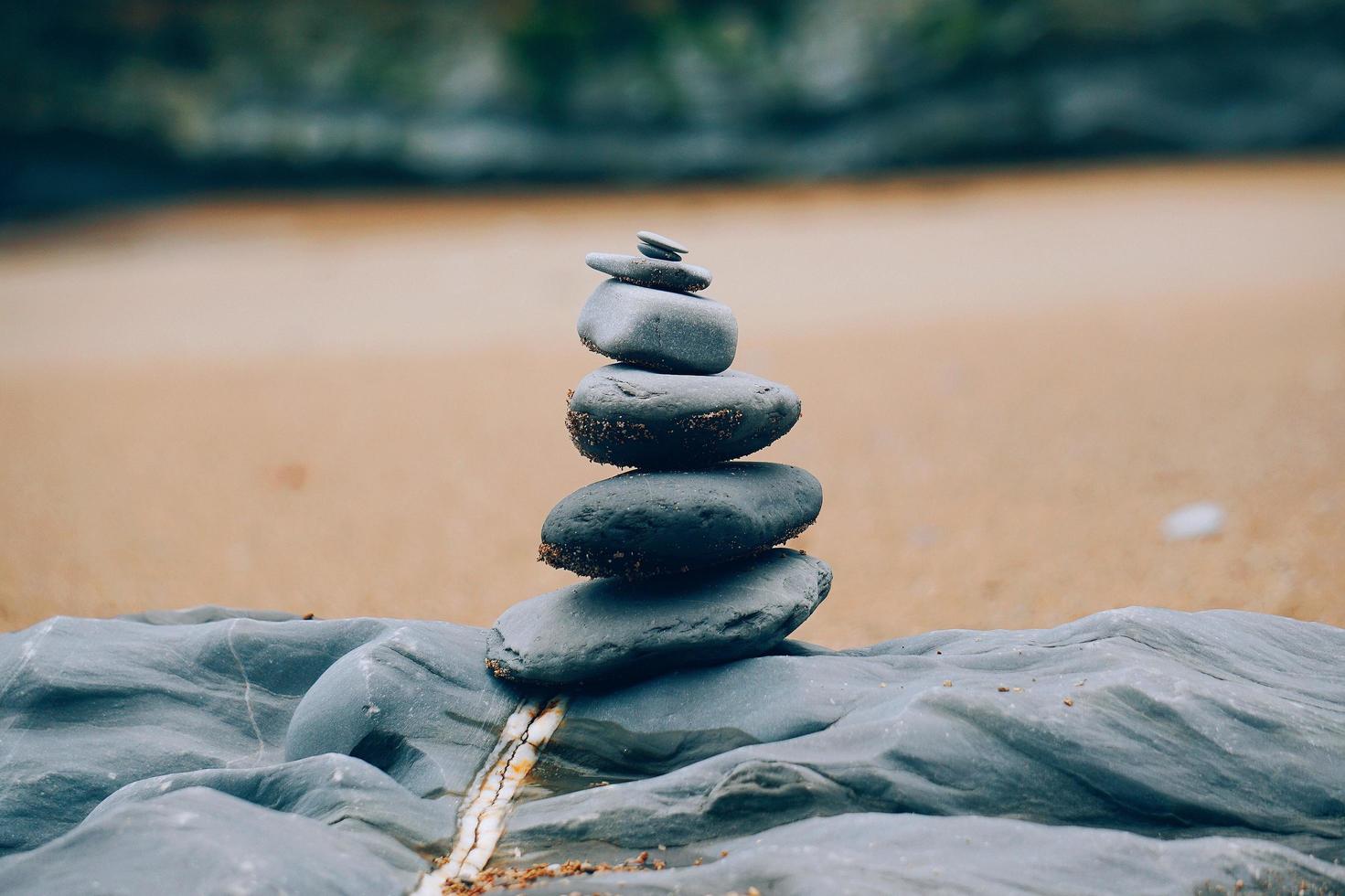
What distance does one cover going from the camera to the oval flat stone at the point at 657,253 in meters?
3.78

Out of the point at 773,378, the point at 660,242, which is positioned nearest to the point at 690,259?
the point at 773,378

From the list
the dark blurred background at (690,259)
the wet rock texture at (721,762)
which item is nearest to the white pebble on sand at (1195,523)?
the dark blurred background at (690,259)

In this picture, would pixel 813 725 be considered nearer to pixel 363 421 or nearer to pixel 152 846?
pixel 152 846

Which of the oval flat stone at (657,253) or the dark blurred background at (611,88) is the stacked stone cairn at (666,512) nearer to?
the oval flat stone at (657,253)

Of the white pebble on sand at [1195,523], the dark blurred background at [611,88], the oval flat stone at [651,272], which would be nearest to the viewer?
the oval flat stone at [651,272]

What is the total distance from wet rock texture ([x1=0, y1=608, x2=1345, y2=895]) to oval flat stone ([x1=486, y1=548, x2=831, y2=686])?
8cm

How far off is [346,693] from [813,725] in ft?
4.39

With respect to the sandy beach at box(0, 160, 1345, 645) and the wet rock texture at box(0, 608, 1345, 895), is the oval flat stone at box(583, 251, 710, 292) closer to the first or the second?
the wet rock texture at box(0, 608, 1345, 895)

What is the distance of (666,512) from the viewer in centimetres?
Result: 336

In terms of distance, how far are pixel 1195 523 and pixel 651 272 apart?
3607 mm

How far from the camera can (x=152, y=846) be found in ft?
7.99

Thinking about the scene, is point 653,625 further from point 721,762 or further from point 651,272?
point 651,272

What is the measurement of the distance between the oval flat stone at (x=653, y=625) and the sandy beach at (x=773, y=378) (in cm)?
172

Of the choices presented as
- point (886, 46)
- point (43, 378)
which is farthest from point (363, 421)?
point (886, 46)
